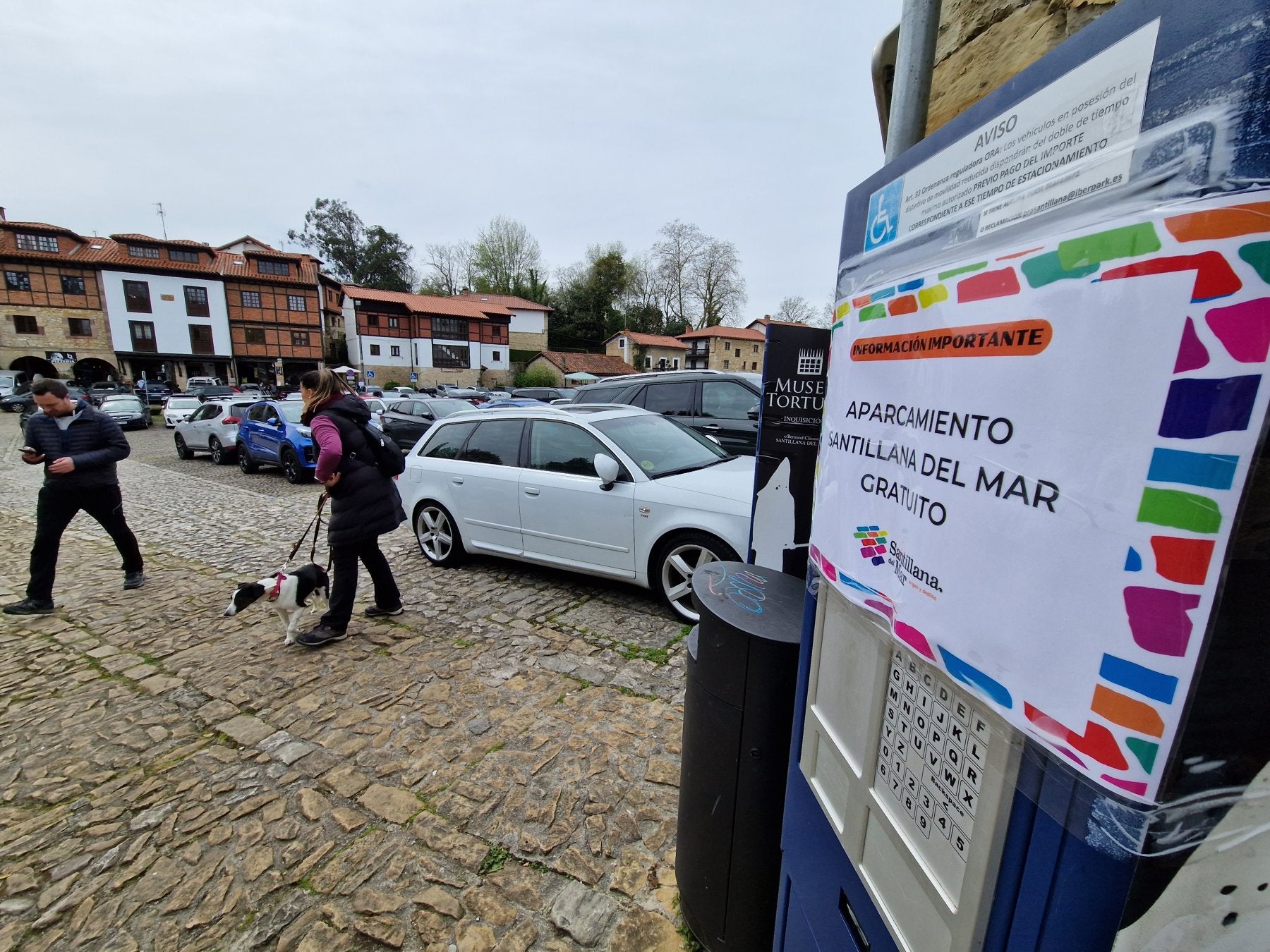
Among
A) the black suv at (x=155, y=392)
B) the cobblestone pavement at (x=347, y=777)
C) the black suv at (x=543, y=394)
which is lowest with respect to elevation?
the black suv at (x=155, y=392)

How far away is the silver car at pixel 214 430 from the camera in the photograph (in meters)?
13.7

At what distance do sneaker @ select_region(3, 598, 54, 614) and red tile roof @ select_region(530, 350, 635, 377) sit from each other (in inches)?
1828

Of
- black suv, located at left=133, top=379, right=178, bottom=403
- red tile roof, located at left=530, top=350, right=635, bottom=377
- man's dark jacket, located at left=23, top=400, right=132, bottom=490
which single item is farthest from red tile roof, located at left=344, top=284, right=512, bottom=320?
man's dark jacket, located at left=23, top=400, right=132, bottom=490

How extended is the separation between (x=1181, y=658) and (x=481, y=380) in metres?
53.8

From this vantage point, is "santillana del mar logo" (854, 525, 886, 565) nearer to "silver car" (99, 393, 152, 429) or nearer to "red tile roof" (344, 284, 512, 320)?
"silver car" (99, 393, 152, 429)

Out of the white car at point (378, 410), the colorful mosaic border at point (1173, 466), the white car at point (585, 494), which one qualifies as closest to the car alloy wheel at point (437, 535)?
the white car at point (585, 494)

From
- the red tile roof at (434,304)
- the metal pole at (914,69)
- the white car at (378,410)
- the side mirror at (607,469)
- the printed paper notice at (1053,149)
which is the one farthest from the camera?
the red tile roof at (434,304)

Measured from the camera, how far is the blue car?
11086 millimetres

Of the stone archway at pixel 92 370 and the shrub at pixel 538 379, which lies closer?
the stone archway at pixel 92 370

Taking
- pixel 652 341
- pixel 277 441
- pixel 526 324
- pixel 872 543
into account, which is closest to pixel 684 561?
pixel 872 543

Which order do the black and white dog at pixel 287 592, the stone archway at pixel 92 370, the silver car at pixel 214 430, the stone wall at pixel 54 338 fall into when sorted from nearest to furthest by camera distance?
the black and white dog at pixel 287 592 < the silver car at pixel 214 430 < the stone wall at pixel 54 338 < the stone archway at pixel 92 370

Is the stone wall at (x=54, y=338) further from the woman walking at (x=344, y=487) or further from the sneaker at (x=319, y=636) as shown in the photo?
the sneaker at (x=319, y=636)

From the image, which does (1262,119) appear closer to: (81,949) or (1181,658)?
(1181,658)

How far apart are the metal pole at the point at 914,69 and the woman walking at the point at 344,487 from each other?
370 centimetres
